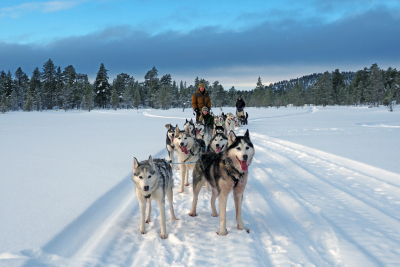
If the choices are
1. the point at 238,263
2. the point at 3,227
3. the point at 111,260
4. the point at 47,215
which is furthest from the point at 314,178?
the point at 3,227

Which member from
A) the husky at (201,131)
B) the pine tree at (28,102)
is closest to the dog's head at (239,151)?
the husky at (201,131)

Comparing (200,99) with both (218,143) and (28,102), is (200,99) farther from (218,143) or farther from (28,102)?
(28,102)

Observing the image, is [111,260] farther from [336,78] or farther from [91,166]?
[336,78]

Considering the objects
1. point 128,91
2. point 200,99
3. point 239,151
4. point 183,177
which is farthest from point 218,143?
point 128,91

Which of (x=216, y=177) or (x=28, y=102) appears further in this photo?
(x=28, y=102)

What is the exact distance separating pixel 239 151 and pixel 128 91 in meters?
73.4

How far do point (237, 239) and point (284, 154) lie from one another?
18.1ft

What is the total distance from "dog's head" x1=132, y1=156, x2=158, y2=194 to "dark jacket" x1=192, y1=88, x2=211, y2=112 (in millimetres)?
5837

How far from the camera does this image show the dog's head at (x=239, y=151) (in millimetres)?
3177

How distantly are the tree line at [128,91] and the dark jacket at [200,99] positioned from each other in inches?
2127

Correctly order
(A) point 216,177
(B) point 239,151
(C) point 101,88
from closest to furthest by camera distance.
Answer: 1. (B) point 239,151
2. (A) point 216,177
3. (C) point 101,88

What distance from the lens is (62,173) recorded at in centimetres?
550

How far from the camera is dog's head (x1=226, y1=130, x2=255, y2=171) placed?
3177 mm

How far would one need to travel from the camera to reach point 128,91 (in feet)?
237
